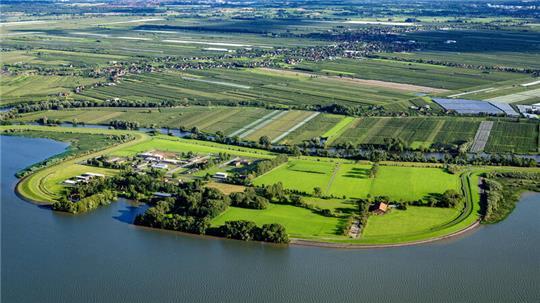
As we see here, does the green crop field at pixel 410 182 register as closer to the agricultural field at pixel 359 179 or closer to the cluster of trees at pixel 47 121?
the agricultural field at pixel 359 179

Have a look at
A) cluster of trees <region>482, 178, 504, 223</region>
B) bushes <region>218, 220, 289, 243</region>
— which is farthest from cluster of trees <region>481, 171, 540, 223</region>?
bushes <region>218, 220, 289, 243</region>

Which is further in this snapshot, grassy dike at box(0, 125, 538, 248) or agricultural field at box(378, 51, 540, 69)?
agricultural field at box(378, 51, 540, 69)

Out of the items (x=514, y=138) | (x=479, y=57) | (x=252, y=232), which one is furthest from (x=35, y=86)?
(x=479, y=57)

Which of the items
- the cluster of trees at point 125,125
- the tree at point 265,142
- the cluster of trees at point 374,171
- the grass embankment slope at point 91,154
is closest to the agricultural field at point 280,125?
the tree at point 265,142

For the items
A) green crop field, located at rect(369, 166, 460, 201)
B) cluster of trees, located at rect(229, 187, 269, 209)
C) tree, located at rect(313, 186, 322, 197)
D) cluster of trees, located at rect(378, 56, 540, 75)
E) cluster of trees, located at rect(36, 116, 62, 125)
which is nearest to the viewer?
cluster of trees, located at rect(229, 187, 269, 209)

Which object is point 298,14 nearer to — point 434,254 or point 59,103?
point 59,103

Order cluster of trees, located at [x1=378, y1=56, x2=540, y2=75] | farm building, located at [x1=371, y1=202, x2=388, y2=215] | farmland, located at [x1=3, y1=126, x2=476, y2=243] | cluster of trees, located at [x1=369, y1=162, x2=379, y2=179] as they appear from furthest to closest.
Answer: cluster of trees, located at [x1=378, y1=56, x2=540, y2=75] < cluster of trees, located at [x1=369, y1=162, x2=379, y2=179] < farm building, located at [x1=371, y1=202, x2=388, y2=215] < farmland, located at [x1=3, y1=126, x2=476, y2=243]

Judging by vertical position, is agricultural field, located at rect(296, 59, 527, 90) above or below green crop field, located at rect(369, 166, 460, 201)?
above

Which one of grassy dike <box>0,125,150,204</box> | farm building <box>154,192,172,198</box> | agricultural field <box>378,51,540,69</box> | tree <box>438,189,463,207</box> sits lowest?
grassy dike <box>0,125,150,204</box>

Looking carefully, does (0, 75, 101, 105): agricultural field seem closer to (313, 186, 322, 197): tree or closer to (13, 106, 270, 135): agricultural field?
(13, 106, 270, 135): agricultural field
